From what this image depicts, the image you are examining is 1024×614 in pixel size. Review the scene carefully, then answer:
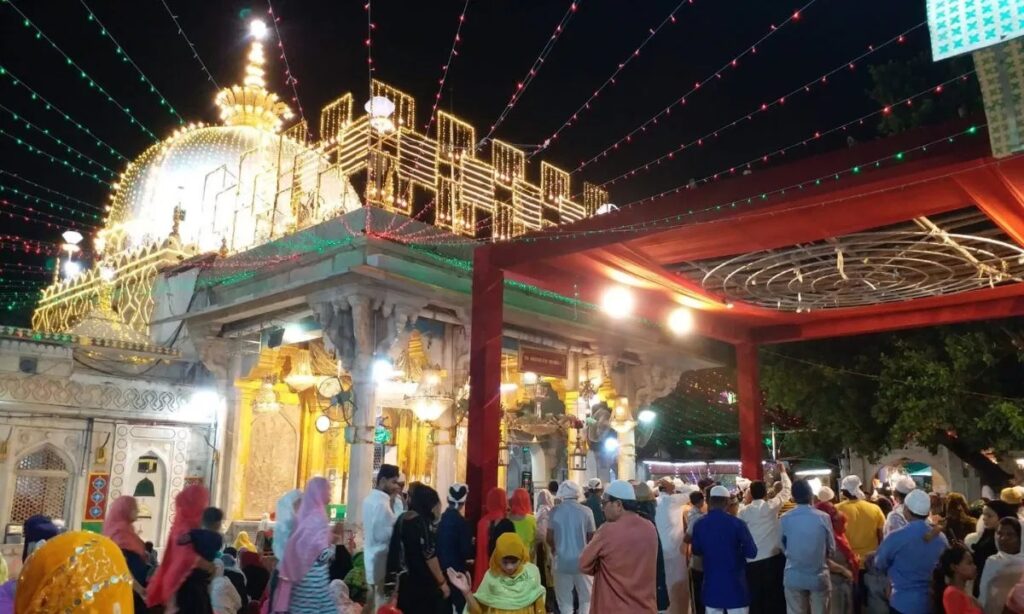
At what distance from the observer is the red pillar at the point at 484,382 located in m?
9.24

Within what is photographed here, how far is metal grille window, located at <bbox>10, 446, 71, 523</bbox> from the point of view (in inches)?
512

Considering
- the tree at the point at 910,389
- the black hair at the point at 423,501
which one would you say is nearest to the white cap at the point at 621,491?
the black hair at the point at 423,501

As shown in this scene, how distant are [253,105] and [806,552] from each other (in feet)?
62.0

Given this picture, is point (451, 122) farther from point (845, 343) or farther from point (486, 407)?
point (845, 343)

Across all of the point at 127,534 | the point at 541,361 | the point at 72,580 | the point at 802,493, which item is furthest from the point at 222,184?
the point at 72,580

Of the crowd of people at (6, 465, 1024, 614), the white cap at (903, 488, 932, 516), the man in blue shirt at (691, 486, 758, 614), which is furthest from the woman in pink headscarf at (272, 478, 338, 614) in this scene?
the white cap at (903, 488, 932, 516)

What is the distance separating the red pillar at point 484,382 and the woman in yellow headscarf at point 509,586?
169 inches

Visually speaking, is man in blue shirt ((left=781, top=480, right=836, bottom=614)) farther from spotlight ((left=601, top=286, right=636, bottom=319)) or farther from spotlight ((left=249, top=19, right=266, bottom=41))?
spotlight ((left=249, top=19, right=266, bottom=41))

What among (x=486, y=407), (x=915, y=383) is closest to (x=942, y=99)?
(x=915, y=383)

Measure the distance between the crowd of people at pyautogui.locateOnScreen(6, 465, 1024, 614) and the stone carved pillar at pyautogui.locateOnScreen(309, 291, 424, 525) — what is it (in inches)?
123

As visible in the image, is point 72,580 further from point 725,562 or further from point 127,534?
point 725,562

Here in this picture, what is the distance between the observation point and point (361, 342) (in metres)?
11.2

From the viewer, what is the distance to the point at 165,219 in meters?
18.2

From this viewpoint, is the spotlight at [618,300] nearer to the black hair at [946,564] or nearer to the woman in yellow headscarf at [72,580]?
the black hair at [946,564]
